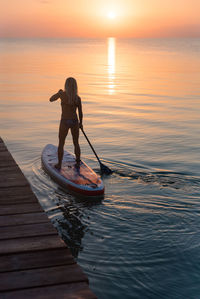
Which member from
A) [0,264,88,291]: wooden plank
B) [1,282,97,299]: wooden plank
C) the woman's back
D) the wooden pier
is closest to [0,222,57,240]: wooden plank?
the wooden pier

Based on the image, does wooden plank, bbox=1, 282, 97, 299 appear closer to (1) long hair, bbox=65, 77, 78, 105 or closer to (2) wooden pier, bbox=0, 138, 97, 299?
(2) wooden pier, bbox=0, 138, 97, 299

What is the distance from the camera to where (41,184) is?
32.7 feet

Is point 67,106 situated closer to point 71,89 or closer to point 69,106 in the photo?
point 69,106

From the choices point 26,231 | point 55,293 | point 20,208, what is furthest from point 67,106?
point 55,293

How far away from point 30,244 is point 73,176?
497cm

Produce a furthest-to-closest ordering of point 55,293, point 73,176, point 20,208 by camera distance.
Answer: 1. point 73,176
2. point 20,208
3. point 55,293

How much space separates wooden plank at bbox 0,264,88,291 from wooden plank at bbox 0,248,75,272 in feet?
0.29

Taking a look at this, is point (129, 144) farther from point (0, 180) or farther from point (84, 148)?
point (0, 180)

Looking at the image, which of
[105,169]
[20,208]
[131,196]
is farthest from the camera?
[105,169]

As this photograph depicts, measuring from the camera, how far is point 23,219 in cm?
534

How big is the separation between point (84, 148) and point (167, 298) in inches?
342

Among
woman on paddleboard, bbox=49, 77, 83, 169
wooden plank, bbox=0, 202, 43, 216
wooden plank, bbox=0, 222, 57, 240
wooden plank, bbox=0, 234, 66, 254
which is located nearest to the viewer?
wooden plank, bbox=0, 234, 66, 254

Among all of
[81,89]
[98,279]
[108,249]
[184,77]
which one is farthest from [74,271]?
[184,77]

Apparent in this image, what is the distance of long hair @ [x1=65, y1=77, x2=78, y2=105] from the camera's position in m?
8.79
